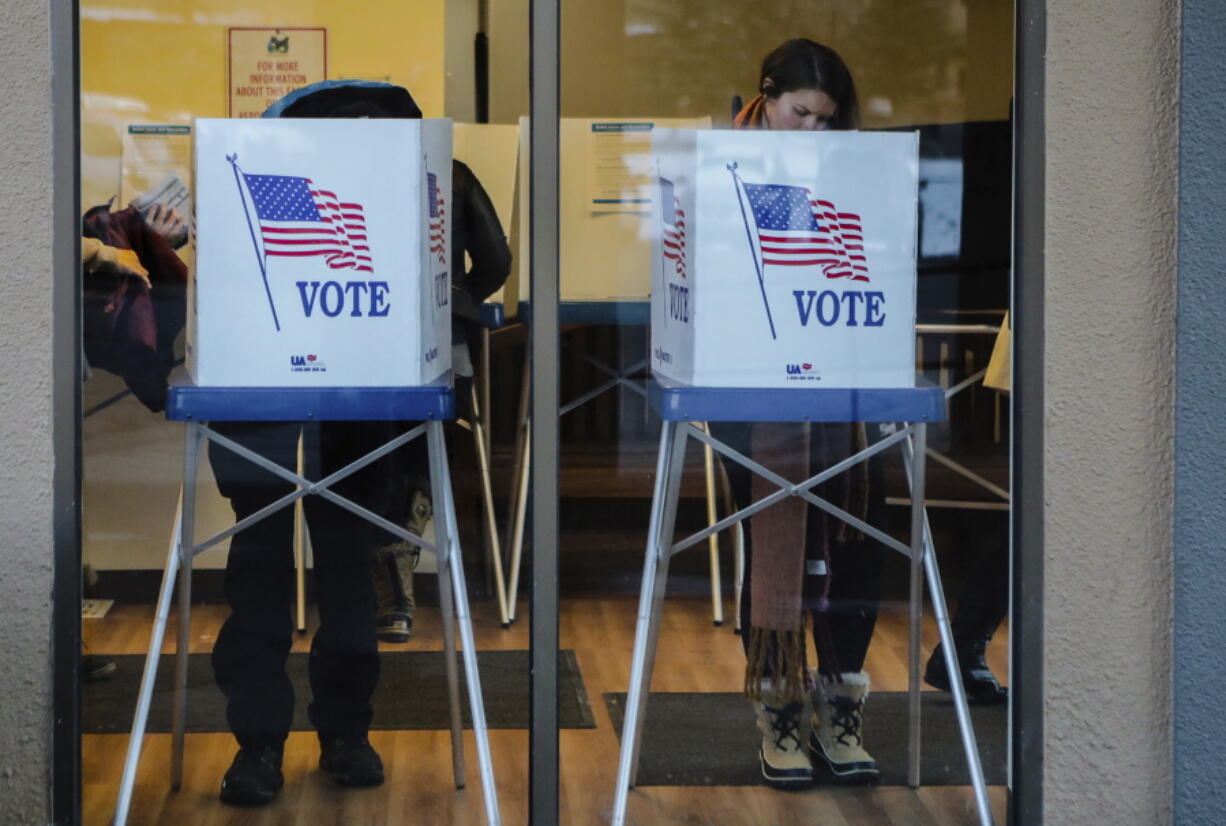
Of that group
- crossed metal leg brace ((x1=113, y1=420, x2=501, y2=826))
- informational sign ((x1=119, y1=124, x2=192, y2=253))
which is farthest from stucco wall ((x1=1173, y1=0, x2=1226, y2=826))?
informational sign ((x1=119, y1=124, x2=192, y2=253))

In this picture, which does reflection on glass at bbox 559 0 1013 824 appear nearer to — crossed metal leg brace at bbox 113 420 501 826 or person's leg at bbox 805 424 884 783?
person's leg at bbox 805 424 884 783

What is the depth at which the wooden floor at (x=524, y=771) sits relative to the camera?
2838mm

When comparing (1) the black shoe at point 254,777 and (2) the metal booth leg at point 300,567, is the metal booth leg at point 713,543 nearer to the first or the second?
(2) the metal booth leg at point 300,567

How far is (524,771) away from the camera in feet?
9.39

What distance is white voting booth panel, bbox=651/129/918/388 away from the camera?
108 inches

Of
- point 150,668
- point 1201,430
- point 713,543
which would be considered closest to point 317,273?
point 150,668

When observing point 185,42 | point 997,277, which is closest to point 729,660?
point 997,277

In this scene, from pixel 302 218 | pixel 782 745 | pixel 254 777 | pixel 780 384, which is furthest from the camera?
pixel 782 745

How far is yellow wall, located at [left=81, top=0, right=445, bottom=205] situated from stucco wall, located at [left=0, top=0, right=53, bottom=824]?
0.08 metres

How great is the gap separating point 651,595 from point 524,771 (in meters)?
0.42

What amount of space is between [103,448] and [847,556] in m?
1.48

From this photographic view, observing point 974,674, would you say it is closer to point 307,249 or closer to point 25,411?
point 307,249

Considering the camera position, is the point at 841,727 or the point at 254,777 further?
the point at 841,727

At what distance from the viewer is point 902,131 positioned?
9.30ft
